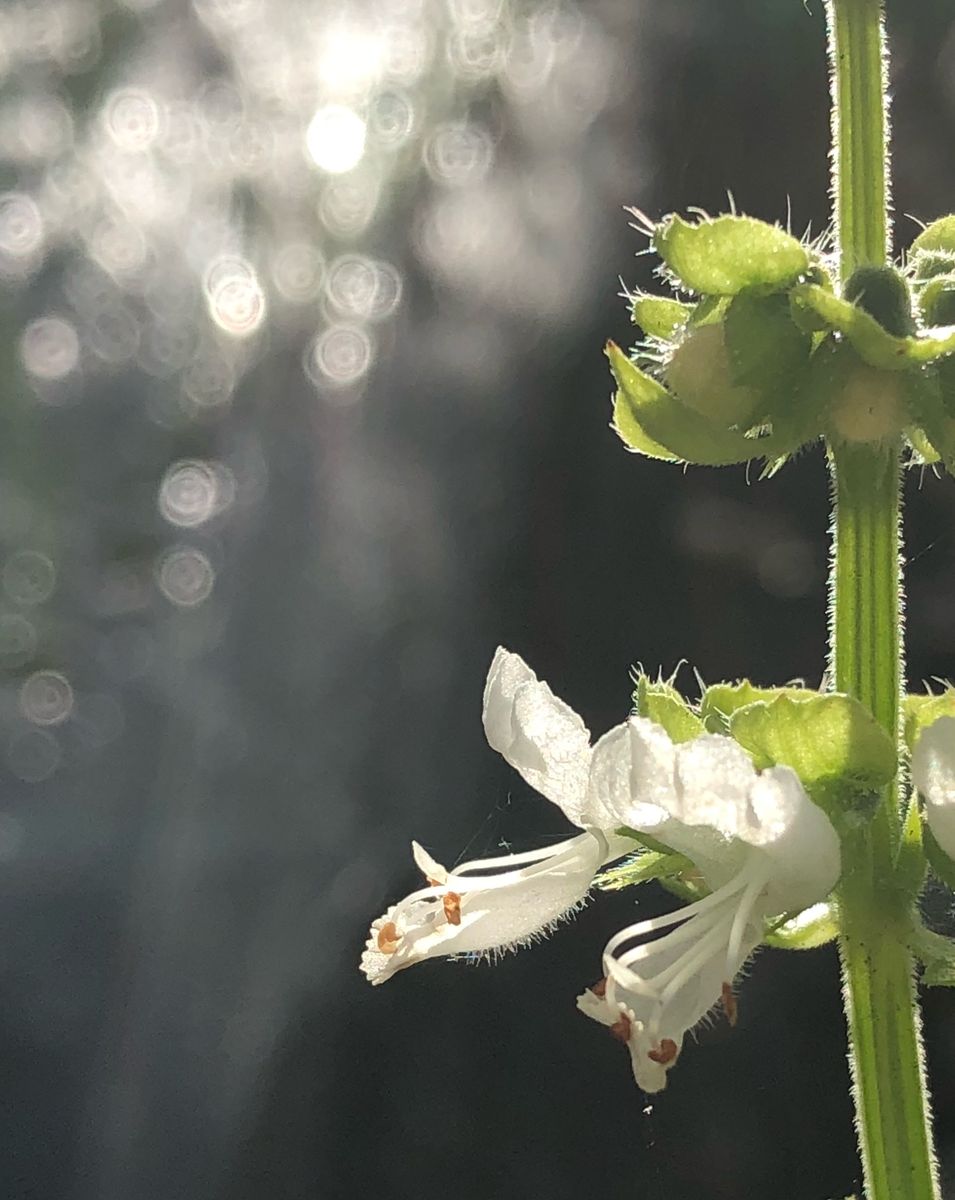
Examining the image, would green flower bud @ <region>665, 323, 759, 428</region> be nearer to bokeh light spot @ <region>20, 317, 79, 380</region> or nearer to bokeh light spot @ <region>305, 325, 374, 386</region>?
bokeh light spot @ <region>305, 325, 374, 386</region>

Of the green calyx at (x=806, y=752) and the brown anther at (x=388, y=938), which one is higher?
the green calyx at (x=806, y=752)

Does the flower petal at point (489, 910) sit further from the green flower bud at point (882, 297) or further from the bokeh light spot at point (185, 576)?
the bokeh light spot at point (185, 576)

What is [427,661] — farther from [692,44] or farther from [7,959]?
[692,44]

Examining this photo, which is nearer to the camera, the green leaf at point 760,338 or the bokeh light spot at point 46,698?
the green leaf at point 760,338

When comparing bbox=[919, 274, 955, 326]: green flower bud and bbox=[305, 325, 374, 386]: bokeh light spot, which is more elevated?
bbox=[305, 325, 374, 386]: bokeh light spot

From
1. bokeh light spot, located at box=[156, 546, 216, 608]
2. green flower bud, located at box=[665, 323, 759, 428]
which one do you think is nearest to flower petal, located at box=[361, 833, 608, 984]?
green flower bud, located at box=[665, 323, 759, 428]

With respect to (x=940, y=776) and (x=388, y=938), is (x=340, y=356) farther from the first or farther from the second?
(x=940, y=776)

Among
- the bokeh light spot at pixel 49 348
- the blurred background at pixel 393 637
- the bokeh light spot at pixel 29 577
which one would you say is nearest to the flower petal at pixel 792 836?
the blurred background at pixel 393 637

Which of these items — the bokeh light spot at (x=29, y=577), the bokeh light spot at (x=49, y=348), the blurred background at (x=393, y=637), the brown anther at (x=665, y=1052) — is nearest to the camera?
the brown anther at (x=665, y=1052)
